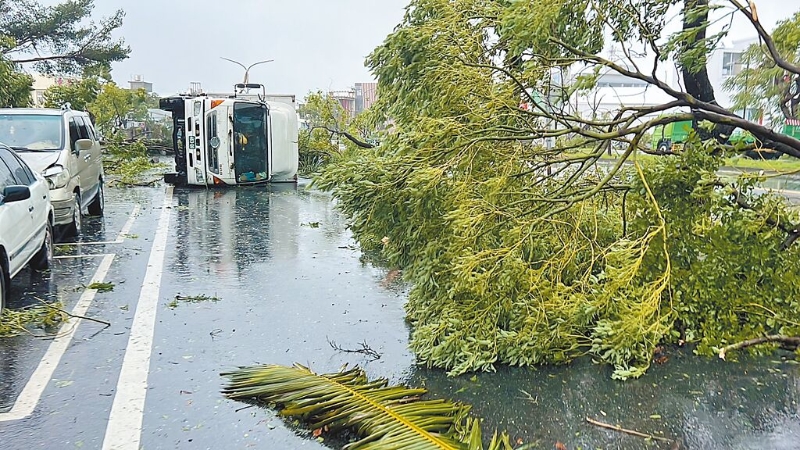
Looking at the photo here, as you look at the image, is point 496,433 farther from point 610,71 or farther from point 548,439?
point 610,71

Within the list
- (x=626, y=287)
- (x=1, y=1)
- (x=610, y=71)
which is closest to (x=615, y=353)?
(x=626, y=287)

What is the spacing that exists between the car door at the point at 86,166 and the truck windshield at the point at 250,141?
460cm

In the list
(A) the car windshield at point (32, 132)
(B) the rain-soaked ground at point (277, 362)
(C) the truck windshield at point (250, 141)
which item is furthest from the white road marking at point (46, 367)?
(C) the truck windshield at point (250, 141)

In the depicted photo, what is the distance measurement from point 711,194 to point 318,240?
252 inches

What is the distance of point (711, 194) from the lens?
5.29 metres

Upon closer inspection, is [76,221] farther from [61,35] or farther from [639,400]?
[61,35]

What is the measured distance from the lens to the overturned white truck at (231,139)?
16.1 m

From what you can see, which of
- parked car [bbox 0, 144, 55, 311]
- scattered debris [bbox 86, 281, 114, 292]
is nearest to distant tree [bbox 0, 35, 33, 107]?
parked car [bbox 0, 144, 55, 311]

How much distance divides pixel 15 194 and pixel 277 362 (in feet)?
10.8

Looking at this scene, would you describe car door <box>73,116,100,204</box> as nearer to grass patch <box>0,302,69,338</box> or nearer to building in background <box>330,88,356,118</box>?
grass patch <box>0,302,69,338</box>

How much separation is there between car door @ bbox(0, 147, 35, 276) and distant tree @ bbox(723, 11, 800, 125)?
22.7ft

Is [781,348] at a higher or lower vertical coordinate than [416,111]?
lower

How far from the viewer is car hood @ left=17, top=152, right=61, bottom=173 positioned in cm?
934

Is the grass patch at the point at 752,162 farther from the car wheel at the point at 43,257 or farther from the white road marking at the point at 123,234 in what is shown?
the white road marking at the point at 123,234
